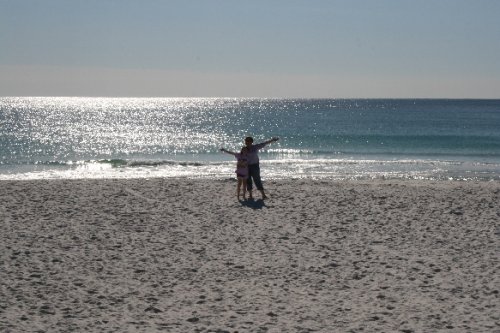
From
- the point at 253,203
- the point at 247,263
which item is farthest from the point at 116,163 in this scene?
the point at 247,263

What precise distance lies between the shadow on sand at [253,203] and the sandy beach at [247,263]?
0.25 ft

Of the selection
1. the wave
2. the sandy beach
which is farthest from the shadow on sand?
the wave

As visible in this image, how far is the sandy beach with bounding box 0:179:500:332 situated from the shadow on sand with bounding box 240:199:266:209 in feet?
0.25

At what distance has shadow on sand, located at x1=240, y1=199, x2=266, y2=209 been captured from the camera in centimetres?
1559

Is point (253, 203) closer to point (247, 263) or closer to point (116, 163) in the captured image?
point (247, 263)

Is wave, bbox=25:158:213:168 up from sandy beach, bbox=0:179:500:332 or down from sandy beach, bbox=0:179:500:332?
up

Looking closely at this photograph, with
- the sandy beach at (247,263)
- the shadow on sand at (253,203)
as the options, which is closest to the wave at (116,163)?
the sandy beach at (247,263)

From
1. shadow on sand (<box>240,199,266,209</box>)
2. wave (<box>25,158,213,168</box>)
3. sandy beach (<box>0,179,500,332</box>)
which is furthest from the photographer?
wave (<box>25,158,213,168</box>)

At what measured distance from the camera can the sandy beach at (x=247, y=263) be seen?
7.71 m

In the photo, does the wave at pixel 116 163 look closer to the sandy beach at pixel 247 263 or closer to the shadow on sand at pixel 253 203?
the sandy beach at pixel 247 263

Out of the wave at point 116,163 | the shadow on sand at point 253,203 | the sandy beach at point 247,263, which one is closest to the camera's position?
the sandy beach at point 247,263

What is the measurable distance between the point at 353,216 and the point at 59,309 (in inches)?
308

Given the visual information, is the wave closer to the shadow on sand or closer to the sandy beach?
the sandy beach

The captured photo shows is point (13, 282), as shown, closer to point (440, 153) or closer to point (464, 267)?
point (464, 267)
